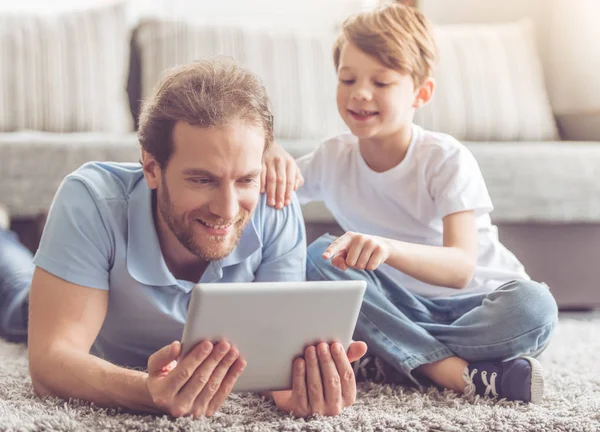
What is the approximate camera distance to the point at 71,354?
3.24ft

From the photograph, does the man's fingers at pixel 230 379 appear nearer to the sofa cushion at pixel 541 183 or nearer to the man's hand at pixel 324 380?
the man's hand at pixel 324 380

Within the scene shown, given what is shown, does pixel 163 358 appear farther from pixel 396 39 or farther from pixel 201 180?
pixel 396 39

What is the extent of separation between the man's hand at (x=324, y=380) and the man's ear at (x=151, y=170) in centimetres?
34

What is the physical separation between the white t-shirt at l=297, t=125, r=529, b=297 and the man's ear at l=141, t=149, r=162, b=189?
0.47 m

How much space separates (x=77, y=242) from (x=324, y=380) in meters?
0.40

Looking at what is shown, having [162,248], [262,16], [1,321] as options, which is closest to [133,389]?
A: [162,248]

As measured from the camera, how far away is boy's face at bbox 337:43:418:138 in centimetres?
143

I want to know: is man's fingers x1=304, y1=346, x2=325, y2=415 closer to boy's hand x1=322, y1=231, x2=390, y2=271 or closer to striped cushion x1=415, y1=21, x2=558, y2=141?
boy's hand x1=322, y1=231, x2=390, y2=271

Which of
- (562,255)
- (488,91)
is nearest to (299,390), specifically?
(562,255)

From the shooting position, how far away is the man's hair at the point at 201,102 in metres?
1.02

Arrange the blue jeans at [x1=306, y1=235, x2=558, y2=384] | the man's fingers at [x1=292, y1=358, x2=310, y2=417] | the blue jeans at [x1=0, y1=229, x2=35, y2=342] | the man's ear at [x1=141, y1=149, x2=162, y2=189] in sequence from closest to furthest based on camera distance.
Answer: the man's fingers at [x1=292, y1=358, x2=310, y2=417] → the man's ear at [x1=141, y1=149, x2=162, y2=189] → the blue jeans at [x1=306, y1=235, x2=558, y2=384] → the blue jeans at [x1=0, y1=229, x2=35, y2=342]

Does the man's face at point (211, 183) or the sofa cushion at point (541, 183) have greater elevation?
the man's face at point (211, 183)

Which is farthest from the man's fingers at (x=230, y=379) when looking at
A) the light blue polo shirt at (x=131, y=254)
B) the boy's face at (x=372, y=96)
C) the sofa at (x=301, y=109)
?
the sofa at (x=301, y=109)

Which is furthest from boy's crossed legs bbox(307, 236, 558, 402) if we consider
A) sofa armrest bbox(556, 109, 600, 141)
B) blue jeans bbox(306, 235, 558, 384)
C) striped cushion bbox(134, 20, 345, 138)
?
sofa armrest bbox(556, 109, 600, 141)
